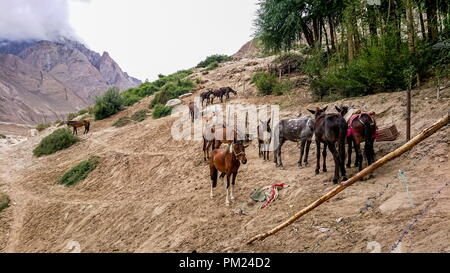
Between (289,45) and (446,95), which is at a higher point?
(289,45)

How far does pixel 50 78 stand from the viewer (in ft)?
413

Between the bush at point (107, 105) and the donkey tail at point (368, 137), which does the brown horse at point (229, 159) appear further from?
the bush at point (107, 105)

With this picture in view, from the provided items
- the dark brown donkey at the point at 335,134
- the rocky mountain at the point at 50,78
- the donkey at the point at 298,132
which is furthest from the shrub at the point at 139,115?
the rocky mountain at the point at 50,78

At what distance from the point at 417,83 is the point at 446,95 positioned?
192 centimetres

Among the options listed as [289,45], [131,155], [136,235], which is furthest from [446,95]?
[289,45]

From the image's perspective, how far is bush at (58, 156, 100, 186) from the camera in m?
14.3

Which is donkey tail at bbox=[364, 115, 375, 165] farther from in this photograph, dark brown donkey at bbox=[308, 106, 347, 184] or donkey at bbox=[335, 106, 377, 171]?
dark brown donkey at bbox=[308, 106, 347, 184]

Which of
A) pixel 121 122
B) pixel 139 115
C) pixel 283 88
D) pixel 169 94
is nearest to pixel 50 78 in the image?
pixel 169 94

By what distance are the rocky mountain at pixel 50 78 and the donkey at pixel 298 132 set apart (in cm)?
9130

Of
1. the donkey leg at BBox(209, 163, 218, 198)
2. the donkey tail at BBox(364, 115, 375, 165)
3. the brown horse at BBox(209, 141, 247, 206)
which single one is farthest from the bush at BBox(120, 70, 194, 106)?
the donkey tail at BBox(364, 115, 375, 165)

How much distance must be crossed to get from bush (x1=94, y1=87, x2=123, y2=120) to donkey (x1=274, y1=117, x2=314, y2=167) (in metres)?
22.4
